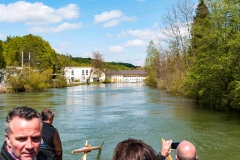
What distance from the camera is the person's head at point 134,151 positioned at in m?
1.90

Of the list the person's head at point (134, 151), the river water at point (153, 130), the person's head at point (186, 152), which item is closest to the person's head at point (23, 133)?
the person's head at point (134, 151)

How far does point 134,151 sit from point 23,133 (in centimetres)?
75

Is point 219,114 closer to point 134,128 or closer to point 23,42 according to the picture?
point 134,128

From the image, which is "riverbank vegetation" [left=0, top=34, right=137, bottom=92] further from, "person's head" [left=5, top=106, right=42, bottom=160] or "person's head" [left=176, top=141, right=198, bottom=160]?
"person's head" [left=5, top=106, right=42, bottom=160]

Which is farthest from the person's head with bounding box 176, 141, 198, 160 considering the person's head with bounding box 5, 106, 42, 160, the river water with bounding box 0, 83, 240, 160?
the river water with bounding box 0, 83, 240, 160

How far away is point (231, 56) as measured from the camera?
767 inches

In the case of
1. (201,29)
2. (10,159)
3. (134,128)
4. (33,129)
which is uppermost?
(201,29)

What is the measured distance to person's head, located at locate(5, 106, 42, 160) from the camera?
209 centimetres

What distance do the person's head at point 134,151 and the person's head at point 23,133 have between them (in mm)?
576

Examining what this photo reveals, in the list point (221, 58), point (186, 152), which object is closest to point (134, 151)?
point (186, 152)

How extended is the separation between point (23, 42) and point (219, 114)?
205 ft

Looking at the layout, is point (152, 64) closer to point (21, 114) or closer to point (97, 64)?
point (97, 64)

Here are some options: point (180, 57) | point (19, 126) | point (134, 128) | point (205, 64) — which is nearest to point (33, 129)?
point (19, 126)

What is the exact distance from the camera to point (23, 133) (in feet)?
6.87
